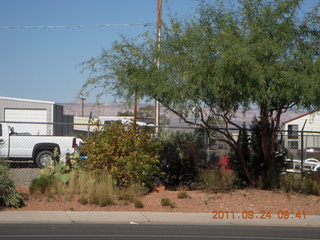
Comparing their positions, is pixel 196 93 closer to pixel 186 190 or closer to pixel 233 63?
pixel 233 63

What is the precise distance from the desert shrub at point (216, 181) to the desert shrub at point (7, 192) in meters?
5.55

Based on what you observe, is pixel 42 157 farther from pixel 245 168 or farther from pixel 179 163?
pixel 245 168

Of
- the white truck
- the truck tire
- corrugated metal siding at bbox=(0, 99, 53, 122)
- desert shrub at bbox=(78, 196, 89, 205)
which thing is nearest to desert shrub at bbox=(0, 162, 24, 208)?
desert shrub at bbox=(78, 196, 89, 205)

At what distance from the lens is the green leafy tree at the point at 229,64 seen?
14.1m

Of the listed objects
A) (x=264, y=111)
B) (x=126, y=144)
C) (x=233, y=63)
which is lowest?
(x=126, y=144)

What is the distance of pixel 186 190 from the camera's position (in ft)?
56.7

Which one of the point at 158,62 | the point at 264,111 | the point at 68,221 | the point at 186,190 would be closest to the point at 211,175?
the point at 186,190

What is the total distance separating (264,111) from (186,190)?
3632mm

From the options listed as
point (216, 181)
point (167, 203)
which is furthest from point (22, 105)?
point (167, 203)

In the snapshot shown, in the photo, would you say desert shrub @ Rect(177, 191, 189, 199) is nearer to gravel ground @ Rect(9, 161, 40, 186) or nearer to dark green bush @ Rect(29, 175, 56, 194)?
dark green bush @ Rect(29, 175, 56, 194)

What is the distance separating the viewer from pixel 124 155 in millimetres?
16594

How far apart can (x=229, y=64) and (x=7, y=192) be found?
274 inches

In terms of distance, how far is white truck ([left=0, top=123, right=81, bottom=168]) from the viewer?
23.5 m

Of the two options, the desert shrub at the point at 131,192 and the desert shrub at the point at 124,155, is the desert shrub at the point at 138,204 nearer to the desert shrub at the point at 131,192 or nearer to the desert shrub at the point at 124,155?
the desert shrub at the point at 131,192
